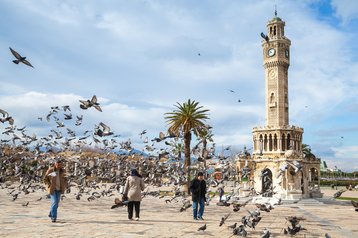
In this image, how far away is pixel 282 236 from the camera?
10.8 m

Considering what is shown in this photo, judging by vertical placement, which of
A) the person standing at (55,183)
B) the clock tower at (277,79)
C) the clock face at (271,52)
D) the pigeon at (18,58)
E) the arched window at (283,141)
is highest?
the clock face at (271,52)

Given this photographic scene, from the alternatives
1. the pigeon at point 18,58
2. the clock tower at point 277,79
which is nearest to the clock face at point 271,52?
the clock tower at point 277,79

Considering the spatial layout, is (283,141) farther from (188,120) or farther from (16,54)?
(16,54)

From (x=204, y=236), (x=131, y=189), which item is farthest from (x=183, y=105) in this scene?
(x=204, y=236)

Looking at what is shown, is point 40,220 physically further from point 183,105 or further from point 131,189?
point 183,105

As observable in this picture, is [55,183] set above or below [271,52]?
below

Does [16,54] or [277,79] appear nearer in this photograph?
[16,54]

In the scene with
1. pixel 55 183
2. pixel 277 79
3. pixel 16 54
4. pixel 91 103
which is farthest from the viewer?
pixel 277 79

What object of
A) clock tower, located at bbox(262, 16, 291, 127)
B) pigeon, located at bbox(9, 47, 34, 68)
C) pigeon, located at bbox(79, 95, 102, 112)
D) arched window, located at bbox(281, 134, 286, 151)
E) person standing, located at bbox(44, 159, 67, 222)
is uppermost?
clock tower, located at bbox(262, 16, 291, 127)

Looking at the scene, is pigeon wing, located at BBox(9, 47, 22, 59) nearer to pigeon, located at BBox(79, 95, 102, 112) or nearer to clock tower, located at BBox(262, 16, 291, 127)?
pigeon, located at BBox(79, 95, 102, 112)

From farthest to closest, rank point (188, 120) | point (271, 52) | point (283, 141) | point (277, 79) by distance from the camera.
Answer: point (271, 52) < point (277, 79) < point (283, 141) < point (188, 120)

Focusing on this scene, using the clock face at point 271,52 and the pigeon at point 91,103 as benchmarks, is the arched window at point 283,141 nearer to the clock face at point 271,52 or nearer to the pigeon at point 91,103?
the clock face at point 271,52

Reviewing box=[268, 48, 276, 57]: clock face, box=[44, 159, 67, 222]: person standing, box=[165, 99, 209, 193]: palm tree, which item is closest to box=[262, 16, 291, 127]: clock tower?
box=[268, 48, 276, 57]: clock face

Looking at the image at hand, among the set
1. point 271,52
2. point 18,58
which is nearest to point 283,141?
point 271,52
